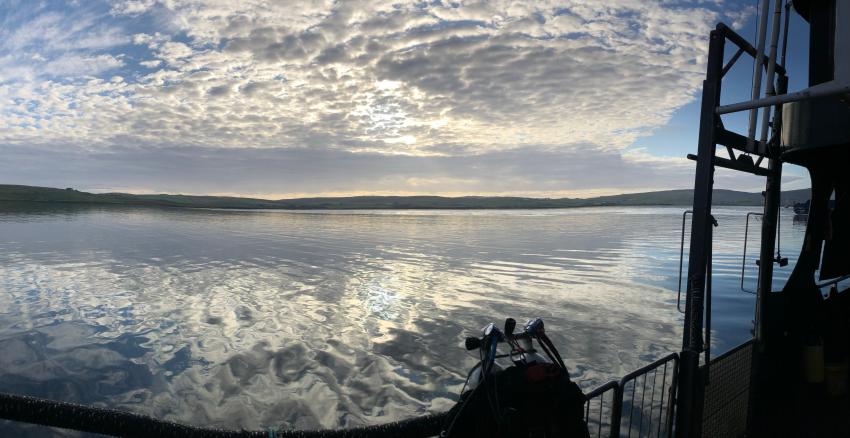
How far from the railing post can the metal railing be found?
0.13m

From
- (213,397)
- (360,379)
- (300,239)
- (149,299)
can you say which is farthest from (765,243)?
(300,239)

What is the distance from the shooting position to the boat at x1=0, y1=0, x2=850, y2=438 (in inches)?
166

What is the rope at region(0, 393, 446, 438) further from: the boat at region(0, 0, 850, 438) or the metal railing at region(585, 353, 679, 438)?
the metal railing at region(585, 353, 679, 438)

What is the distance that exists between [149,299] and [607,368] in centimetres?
1271

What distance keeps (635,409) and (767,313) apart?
7.82 feet

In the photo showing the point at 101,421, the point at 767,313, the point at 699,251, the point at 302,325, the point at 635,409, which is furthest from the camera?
the point at 302,325

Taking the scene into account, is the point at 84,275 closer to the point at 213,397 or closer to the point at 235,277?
the point at 235,277

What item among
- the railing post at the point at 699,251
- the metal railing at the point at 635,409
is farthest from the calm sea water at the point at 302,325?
the railing post at the point at 699,251

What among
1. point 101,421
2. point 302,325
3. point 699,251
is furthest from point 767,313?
point 302,325

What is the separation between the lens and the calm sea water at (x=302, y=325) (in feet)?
24.7

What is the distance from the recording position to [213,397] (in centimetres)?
737

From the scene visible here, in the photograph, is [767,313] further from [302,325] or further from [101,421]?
[302,325]

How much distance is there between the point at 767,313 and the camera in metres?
5.84

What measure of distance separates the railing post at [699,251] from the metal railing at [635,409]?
0.13 m
